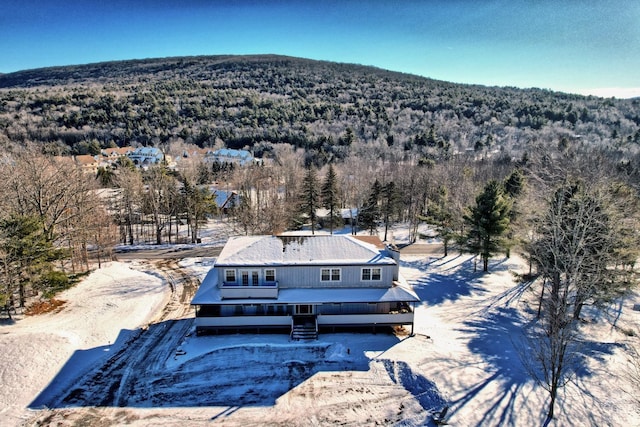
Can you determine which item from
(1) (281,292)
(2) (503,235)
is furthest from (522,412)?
(2) (503,235)

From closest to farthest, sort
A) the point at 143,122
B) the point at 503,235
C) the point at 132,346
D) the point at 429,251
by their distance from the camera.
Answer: the point at 132,346
the point at 503,235
the point at 429,251
the point at 143,122

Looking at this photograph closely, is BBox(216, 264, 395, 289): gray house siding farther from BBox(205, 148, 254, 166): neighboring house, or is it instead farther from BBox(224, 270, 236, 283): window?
BBox(205, 148, 254, 166): neighboring house

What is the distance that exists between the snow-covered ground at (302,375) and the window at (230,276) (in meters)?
3.44

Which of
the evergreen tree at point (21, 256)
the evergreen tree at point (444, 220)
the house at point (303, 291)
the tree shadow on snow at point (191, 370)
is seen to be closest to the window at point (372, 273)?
the house at point (303, 291)

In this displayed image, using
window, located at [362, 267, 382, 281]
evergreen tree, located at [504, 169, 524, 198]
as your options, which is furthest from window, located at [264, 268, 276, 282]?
evergreen tree, located at [504, 169, 524, 198]

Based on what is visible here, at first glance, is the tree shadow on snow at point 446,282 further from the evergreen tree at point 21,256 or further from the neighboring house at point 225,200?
the neighboring house at point 225,200

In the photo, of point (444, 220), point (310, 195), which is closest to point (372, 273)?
point (444, 220)

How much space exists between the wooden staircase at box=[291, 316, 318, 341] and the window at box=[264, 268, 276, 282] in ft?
9.19

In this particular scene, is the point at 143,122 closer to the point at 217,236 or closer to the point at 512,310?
the point at 217,236

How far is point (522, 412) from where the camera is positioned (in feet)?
52.0

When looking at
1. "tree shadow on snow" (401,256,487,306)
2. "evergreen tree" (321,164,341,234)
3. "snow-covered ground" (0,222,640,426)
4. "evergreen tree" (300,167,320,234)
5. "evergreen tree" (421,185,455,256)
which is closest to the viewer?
"snow-covered ground" (0,222,640,426)

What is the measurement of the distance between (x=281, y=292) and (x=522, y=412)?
13.7 m

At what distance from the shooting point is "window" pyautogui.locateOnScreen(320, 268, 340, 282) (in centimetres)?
2267

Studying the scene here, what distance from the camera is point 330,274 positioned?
22.8 metres
